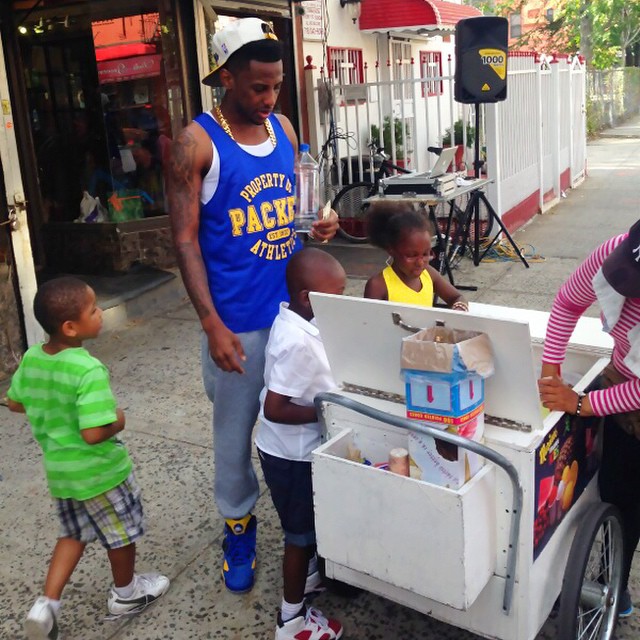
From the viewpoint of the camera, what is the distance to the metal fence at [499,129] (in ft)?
27.6

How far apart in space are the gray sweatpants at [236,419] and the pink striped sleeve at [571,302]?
98 cm

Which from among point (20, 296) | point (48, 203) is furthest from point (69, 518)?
point (48, 203)

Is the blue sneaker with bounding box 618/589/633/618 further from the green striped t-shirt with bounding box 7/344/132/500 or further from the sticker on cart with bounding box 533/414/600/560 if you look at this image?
the green striped t-shirt with bounding box 7/344/132/500

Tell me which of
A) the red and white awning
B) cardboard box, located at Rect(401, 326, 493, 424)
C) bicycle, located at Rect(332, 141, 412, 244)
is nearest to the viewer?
cardboard box, located at Rect(401, 326, 493, 424)

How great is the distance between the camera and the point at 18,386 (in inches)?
99.4

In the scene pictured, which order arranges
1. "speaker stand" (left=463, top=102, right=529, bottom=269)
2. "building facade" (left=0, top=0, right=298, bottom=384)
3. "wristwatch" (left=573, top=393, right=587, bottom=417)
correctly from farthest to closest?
"speaker stand" (left=463, top=102, right=529, bottom=269)
"building facade" (left=0, top=0, right=298, bottom=384)
"wristwatch" (left=573, top=393, right=587, bottom=417)

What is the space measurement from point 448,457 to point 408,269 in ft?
4.12

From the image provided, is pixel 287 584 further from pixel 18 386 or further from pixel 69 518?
pixel 18 386

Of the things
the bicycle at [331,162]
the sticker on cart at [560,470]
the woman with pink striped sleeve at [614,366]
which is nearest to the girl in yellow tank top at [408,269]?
the woman with pink striped sleeve at [614,366]

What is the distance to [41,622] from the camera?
2.48 m

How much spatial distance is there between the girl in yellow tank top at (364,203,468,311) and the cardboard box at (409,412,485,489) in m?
1.00

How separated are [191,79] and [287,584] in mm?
5662

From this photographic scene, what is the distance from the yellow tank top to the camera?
307 centimetres

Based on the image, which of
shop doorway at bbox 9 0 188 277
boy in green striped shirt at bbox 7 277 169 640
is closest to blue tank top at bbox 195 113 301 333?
boy in green striped shirt at bbox 7 277 169 640
